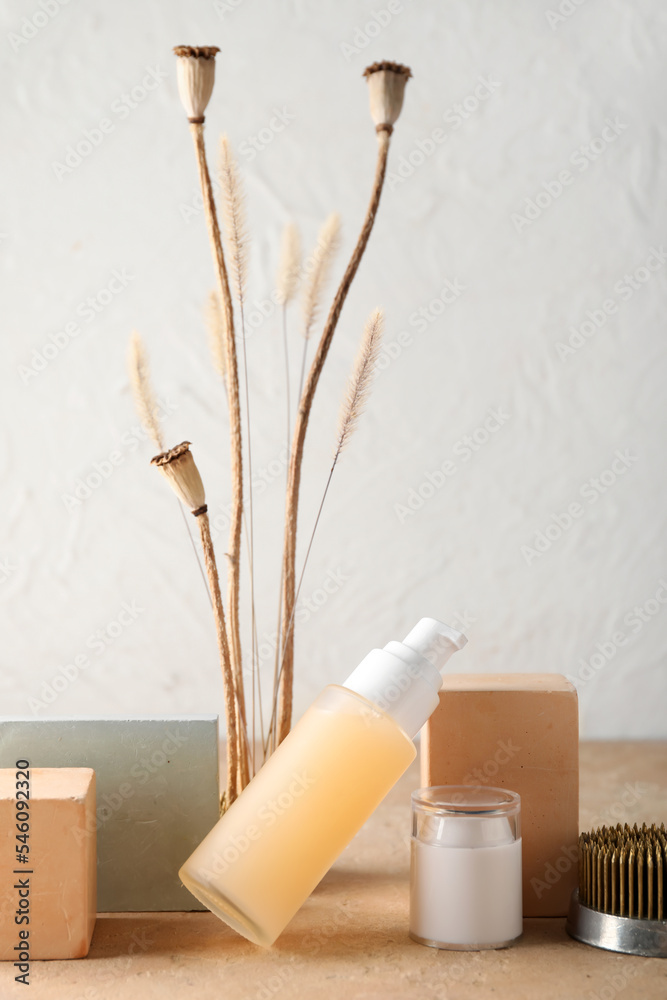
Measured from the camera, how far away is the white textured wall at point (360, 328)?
674 mm

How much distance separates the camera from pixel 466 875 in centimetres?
32

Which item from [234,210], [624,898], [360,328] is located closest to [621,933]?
[624,898]

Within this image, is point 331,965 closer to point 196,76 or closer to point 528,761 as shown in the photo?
point 528,761

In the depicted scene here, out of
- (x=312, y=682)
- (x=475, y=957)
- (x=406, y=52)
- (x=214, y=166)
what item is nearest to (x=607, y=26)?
(x=406, y=52)

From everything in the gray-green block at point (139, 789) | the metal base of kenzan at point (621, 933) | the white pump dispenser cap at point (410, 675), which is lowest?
the metal base of kenzan at point (621, 933)

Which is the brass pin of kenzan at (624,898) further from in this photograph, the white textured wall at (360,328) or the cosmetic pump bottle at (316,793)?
the white textured wall at (360,328)

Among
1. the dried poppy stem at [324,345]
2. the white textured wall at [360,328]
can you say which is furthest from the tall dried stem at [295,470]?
the white textured wall at [360,328]

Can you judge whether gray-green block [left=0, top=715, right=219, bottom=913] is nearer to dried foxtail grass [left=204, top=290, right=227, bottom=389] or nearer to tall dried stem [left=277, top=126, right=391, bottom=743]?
tall dried stem [left=277, top=126, right=391, bottom=743]

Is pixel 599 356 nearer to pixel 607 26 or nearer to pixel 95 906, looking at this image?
pixel 607 26

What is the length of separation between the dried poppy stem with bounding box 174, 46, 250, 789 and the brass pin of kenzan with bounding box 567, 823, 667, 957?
0.15m

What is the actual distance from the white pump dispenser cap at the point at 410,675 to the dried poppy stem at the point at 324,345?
0.33ft

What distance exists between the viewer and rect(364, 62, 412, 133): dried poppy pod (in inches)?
15.9

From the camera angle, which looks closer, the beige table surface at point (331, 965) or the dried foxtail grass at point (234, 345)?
the beige table surface at point (331, 965)

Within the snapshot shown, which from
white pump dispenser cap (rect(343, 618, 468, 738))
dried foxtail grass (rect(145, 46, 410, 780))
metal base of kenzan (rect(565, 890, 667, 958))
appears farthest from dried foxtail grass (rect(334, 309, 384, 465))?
metal base of kenzan (rect(565, 890, 667, 958))
